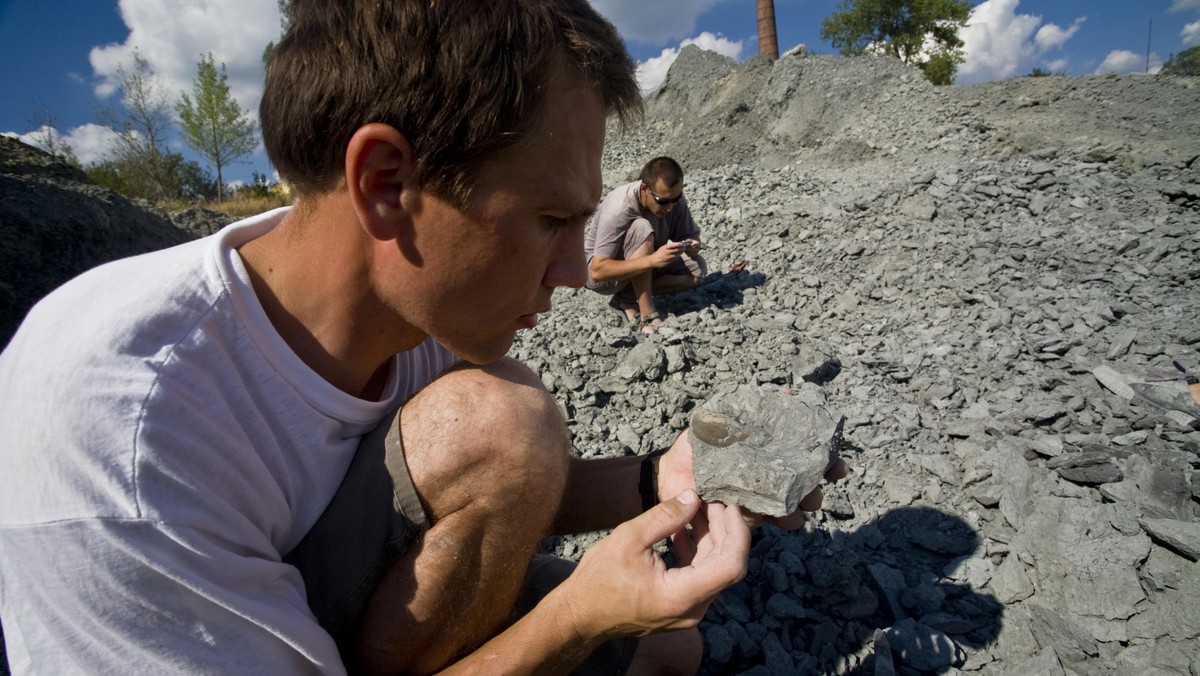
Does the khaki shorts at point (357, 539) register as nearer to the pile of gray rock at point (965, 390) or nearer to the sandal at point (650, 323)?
the pile of gray rock at point (965, 390)

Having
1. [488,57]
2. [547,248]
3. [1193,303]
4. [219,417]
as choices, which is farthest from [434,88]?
[1193,303]

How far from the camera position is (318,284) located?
1.44 metres

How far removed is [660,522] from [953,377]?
2.60 m

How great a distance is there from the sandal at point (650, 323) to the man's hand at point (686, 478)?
8.91 ft

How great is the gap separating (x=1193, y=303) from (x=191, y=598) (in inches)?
199

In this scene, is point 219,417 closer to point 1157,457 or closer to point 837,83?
point 1157,457

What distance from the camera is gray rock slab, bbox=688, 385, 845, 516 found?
1802mm

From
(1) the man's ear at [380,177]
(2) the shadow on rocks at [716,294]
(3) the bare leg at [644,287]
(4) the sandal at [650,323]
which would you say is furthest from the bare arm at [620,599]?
(2) the shadow on rocks at [716,294]

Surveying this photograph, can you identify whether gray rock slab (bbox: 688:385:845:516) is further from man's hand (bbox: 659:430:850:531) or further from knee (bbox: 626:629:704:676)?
knee (bbox: 626:629:704:676)

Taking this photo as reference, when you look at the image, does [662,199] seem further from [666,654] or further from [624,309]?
[666,654]

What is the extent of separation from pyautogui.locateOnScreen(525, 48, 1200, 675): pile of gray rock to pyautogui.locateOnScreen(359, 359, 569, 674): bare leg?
3.28ft

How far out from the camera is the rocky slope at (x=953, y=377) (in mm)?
2111

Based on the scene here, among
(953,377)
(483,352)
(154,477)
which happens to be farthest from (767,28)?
(154,477)

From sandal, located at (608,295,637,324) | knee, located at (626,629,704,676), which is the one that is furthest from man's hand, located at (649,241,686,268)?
knee, located at (626,629,704,676)
